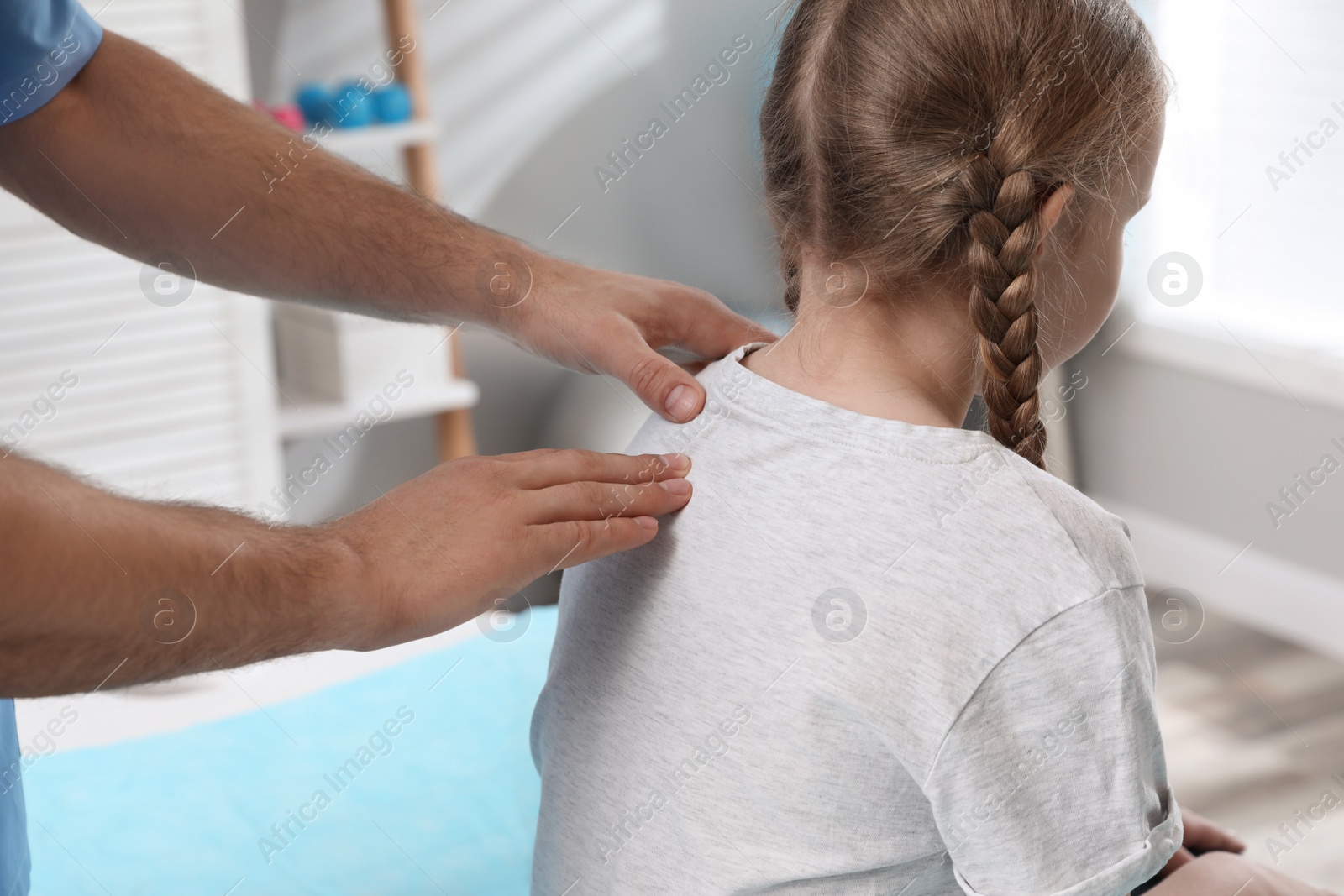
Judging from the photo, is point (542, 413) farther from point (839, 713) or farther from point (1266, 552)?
point (839, 713)

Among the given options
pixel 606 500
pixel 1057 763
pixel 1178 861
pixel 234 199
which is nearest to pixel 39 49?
pixel 234 199

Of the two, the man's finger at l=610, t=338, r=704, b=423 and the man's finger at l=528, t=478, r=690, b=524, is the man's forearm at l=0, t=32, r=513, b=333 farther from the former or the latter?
the man's finger at l=528, t=478, r=690, b=524

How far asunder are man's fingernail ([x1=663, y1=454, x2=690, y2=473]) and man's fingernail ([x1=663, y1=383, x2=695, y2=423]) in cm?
4

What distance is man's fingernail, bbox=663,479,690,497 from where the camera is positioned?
2.42 ft

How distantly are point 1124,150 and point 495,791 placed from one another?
0.88m

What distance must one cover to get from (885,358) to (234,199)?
55cm

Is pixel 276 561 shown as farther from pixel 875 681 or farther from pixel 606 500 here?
pixel 875 681

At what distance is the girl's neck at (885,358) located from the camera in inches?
28.9

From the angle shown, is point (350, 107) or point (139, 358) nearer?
point (139, 358)

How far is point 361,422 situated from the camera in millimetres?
2219

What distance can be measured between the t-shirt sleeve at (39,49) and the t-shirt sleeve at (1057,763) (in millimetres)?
806

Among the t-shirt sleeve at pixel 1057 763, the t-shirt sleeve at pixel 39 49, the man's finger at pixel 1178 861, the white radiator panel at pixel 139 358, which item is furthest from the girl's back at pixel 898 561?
the white radiator panel at pixel 139 358

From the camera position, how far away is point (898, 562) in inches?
25.7

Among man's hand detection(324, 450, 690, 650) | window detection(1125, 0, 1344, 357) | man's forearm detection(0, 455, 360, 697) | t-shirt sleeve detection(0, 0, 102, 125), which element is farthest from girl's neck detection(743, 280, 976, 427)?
window detection(1125, 0, 1344, 357)
